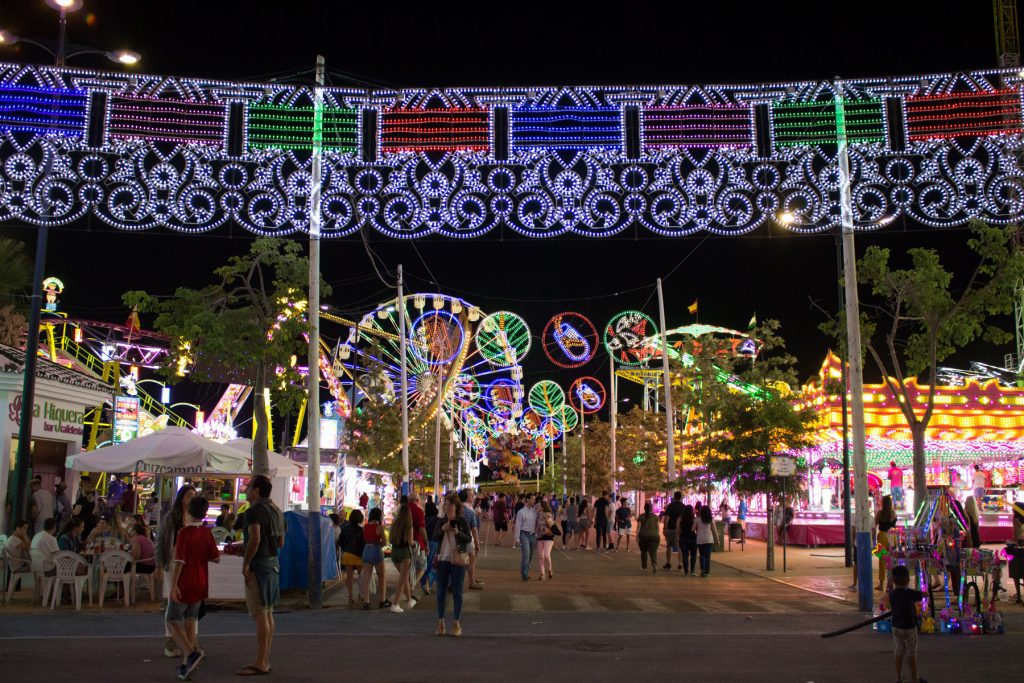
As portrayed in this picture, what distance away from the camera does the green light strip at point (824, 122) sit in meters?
15.4

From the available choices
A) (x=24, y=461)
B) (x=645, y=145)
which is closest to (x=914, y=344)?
(x=645, y=145)

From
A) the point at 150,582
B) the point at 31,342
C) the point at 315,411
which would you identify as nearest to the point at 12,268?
the point at 31,342

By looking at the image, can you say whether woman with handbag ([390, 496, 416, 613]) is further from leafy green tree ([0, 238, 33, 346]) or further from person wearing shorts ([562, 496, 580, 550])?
person wearing shorts ([562, 496, 580, 550])

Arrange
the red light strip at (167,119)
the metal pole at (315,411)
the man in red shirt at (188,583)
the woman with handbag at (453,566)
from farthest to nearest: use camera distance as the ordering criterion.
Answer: the metal pole at (315,411)
the red light strip at (167,119)
the woman with handbag at (453,566)
the man in red shirt at (188,583)

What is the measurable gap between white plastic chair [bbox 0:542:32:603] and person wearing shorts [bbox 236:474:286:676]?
849 centimetres

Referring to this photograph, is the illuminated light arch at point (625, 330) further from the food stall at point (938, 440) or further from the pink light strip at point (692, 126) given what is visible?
the pink light strip at point (692, 126)

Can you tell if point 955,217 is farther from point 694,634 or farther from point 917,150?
point 694,634

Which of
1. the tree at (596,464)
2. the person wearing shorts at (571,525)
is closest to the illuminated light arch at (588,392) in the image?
the tree at (596,464)

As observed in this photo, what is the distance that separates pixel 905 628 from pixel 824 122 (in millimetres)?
9425

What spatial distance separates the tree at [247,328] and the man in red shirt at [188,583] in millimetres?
8450

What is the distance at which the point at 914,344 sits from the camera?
2023 cm

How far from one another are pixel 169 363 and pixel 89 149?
16.3 feet

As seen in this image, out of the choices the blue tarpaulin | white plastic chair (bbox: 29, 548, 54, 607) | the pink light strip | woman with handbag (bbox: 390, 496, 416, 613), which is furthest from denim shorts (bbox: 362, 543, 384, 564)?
the pink light strip

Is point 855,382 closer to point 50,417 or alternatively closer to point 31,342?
point 31,342
